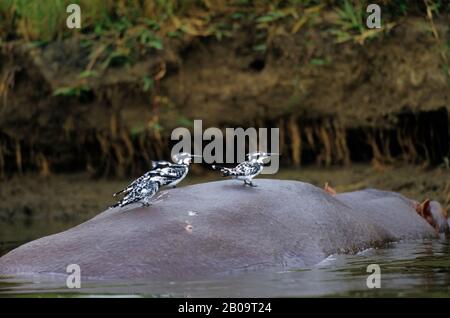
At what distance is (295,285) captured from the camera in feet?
16.6

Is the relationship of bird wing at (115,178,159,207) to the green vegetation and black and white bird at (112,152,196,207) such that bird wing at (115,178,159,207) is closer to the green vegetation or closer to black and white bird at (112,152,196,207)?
black and white bird at (112,152,196,207)

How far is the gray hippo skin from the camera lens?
5.45 meters

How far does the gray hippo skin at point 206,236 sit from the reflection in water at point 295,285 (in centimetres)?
17

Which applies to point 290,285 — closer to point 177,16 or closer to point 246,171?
point 246,171

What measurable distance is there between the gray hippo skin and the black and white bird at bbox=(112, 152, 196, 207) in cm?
10

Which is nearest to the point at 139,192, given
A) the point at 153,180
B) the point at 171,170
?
the point at 153,180

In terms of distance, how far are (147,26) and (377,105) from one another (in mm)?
2751

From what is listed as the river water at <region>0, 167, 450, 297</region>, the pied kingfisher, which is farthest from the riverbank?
the pied kingfisher

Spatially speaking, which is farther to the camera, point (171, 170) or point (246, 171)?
point (246, 171)

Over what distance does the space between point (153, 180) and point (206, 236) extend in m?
0.50

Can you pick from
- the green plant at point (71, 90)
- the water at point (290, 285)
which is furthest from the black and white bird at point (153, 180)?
the green plant at point (71, 90)

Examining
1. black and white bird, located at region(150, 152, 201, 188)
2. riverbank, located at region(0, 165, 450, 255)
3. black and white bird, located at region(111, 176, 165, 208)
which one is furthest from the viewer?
riverbank, located at region(0, 165, 450, 255)
